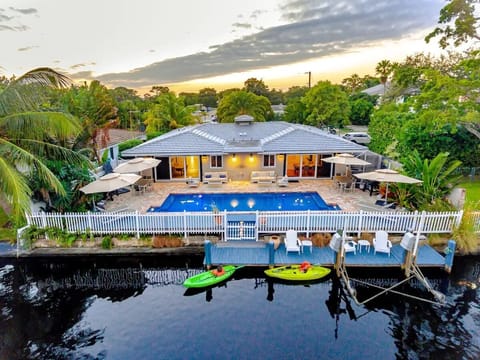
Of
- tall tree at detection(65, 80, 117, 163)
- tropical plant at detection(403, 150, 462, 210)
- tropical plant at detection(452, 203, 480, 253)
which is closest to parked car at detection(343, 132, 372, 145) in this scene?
tropical plant at detection(403, 150, 462, 210)

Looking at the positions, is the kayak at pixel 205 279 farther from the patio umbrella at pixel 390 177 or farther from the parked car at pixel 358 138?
the parked car at pixel 358 138

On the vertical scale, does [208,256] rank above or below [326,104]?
below

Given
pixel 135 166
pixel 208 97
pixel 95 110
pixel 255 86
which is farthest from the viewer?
pixel 208 97

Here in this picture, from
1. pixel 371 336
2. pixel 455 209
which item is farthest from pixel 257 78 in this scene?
pixel 371 336

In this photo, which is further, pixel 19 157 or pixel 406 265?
pixel 406 265

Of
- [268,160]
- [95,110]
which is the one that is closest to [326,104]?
[268,160]

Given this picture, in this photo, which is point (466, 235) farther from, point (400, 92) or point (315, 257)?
point (400, 92)
